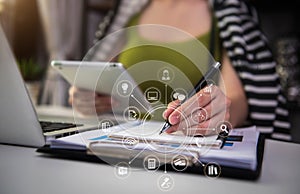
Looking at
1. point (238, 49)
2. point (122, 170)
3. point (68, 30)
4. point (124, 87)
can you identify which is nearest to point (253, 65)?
point (238, 49)

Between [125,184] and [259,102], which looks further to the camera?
[259,102]

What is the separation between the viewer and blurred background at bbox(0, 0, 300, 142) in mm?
1630

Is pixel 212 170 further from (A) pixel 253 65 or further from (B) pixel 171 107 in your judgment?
(A) pixel 253 65

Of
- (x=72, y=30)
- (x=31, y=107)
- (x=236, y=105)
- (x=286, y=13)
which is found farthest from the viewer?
(x=72, y=30)

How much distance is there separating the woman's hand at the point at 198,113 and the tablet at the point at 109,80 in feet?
0.12

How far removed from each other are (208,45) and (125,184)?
2.19 feet

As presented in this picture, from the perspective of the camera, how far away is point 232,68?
92cm

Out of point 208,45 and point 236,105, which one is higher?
point 208,45

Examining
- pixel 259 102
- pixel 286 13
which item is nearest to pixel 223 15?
pixel 259 102

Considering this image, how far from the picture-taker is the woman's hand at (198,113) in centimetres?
37

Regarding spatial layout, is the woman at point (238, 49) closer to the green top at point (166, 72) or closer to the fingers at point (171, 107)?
the green top at point (166, 72)

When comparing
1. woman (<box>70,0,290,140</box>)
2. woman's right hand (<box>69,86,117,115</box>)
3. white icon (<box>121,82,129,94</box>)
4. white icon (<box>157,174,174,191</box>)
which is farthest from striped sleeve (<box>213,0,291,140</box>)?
white icon (<box>157,174,174,191</box>)

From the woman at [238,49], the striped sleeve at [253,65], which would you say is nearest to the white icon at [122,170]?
the woman at [238,49]

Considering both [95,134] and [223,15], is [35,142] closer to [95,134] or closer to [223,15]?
[95,134]
